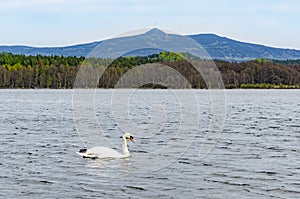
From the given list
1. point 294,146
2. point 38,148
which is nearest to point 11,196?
point 38,148

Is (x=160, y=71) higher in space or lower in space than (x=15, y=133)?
higher

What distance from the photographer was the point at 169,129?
3941 cm

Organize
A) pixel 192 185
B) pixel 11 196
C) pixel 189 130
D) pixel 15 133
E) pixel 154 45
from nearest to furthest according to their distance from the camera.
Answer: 1. pixel 11 196
2. pixel 192 185
3. pixel 154 45
4. pixel 15 133
5. pixel 189 130

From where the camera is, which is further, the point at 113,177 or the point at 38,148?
the point at 38,148

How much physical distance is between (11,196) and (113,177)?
440 centimetres

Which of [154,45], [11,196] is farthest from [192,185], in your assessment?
[154,45]

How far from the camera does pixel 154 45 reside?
32.6m

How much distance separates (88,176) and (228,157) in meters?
7.29

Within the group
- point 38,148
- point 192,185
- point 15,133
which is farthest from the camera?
point 15,133

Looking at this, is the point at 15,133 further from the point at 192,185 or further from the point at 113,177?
the point at 192,185

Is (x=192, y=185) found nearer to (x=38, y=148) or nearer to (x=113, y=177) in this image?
(x=113, y=177)

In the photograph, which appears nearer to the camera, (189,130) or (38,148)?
(38,148)

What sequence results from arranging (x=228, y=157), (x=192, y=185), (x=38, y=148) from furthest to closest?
(x=38, y=148), (x=228, y=157), (x=192, y=185)

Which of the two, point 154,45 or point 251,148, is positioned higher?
point 154,45
